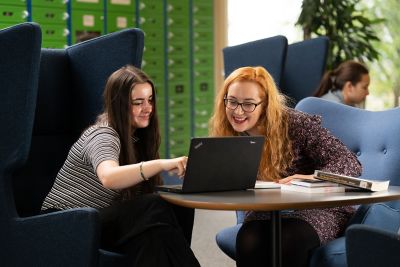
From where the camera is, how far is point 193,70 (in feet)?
20.4

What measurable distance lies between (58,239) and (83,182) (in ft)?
0.95

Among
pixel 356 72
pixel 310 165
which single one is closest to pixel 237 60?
pixel 356 72

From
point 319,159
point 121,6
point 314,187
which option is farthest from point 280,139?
point 121,6

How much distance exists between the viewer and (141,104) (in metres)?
2.50

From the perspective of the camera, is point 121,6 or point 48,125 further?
point 121,6

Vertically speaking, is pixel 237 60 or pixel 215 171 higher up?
pixel 237 60

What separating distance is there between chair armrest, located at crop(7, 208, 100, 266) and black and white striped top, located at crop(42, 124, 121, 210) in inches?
8.2

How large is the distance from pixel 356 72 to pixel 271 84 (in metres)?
2.39

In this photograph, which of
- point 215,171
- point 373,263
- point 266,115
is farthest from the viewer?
point 266,115

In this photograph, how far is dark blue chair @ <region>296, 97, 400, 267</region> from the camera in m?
2.44

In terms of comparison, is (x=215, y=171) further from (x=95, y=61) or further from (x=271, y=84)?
(x=95, y=61)

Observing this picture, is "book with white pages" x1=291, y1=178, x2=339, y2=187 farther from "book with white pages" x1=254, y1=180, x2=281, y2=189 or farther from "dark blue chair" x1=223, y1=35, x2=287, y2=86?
"dark blue chair" x1=223, y1=35, x2=287, y2=86

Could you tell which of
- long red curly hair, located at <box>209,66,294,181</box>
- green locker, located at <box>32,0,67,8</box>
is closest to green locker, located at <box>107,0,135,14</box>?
green locker, located at <box>32,0,67,8</box>

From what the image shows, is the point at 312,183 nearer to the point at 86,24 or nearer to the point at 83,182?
the point at 83,182
